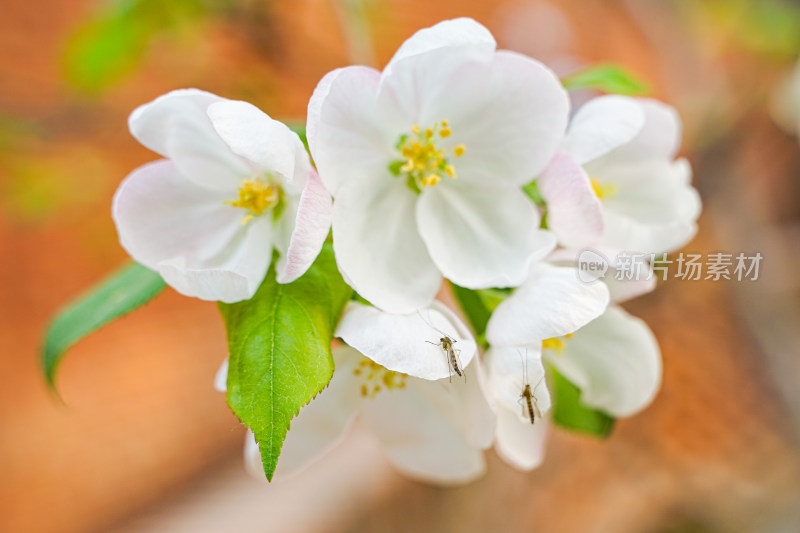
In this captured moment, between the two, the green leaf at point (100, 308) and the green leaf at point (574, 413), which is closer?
the green leaf at point (100, 308)

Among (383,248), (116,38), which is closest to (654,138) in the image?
(383,248)

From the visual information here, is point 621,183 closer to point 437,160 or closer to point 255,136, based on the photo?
point 437,160

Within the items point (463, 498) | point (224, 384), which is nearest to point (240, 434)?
point (463, 498)

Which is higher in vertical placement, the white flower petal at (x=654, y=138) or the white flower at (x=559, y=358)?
the white flower petal at (x=654, y=138)

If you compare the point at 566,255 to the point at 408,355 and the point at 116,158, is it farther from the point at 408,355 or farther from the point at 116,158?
the point at 116,158

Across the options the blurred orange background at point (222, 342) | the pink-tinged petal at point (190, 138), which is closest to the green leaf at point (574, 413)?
the pink-tinged petal at point (190, 138)

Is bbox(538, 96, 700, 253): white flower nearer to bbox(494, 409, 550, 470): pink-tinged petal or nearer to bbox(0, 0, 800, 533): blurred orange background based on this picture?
bbox(494, 409, 550, 470): pink-tinged petal

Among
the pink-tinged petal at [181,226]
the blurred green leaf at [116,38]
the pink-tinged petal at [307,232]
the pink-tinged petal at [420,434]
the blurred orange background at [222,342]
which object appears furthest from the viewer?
the blurred orange background at [222,342]

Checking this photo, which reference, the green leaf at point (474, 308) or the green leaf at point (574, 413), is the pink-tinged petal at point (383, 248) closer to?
the green leaf at point (474, 308)
